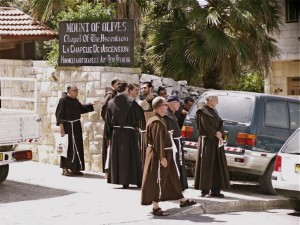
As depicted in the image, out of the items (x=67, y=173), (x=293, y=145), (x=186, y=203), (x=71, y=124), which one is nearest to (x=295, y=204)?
(x=293, y=145)

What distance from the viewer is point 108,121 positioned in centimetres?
1234

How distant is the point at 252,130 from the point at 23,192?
3.91m

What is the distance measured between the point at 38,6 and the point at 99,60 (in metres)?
3.20

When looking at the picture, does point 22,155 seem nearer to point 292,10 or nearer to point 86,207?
point 86,207

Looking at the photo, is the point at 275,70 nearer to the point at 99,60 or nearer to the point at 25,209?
the point at 99,60

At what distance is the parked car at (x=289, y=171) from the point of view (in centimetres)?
1050

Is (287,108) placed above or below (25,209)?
above

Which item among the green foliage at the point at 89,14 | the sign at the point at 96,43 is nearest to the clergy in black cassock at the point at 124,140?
the sign at the point at 96,43

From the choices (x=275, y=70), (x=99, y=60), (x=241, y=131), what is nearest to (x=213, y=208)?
(x=241, y=131)

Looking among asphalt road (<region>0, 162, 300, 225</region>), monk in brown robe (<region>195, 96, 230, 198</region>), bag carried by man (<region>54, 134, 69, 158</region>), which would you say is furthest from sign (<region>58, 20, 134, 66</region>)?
monk in brown robe (<region>195, 96, 230, 198</region>)

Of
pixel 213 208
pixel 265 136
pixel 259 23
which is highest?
pixel 259 23

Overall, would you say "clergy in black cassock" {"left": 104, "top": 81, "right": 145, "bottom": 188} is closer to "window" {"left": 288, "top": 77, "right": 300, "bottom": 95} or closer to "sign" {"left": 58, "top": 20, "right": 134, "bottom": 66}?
"sign" {"left": 58, "top": 20, "right": 134, "bottom": 66}

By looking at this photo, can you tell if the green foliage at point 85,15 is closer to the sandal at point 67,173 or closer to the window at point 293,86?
the sandal at point 67,173

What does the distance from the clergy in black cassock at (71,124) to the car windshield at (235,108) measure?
2.31 metres
